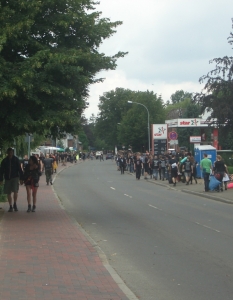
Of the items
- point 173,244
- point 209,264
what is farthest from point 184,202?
Answer: point 209,264

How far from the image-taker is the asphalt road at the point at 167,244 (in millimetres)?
8023

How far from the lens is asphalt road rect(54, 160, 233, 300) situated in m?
Answer: 8.02

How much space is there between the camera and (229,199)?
874 inches

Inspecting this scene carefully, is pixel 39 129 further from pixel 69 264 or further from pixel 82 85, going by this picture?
pixel 69 264

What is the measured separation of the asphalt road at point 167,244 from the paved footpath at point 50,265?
439 mm

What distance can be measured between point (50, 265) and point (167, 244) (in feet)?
11.5

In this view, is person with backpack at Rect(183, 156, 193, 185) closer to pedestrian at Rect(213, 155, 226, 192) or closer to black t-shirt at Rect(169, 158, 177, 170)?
black t-shirt at Rect(169, 158, 177, 170)

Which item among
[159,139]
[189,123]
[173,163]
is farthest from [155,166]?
[159,139]

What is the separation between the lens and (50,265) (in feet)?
28.9

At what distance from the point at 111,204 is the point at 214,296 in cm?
1371

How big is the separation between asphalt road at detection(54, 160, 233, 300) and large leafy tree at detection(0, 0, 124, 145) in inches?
119

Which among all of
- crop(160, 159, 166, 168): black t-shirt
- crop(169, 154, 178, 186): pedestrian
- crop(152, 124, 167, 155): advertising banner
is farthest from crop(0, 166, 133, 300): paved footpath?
crop(152, 124, 167, 155): advertising banner

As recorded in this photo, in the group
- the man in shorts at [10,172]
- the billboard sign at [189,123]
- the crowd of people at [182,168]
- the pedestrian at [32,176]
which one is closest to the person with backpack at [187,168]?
the crowd of people at [182,168]

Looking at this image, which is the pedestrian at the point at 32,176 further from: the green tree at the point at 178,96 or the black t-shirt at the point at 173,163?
the green tree at the point at 178,96
